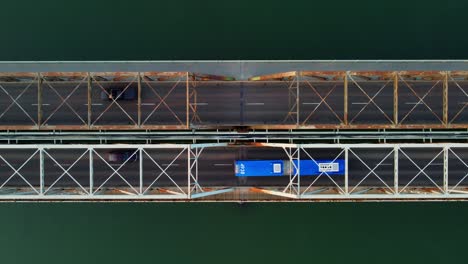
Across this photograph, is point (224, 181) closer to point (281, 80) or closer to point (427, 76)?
point (281, 80)

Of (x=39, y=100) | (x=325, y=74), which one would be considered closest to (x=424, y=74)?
(x=325, y=74)

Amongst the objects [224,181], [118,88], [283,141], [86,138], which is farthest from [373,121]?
[86,138]

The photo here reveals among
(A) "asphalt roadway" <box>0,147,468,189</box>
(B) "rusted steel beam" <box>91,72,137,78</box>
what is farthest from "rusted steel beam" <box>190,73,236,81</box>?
(A) "asphalt roadway" <box>0,147,468,189</box>

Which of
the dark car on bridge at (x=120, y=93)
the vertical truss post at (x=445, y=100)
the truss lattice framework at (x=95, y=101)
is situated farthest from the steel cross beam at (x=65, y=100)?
the vertical truss post at (x=445, y=100)

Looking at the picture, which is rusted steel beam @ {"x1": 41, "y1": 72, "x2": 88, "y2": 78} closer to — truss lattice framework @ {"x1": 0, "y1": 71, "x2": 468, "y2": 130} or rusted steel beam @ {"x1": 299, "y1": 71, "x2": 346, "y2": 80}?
truss lattice framework @ {"x1": 0, "y1": 71, "x2": 468, "y2": 130}

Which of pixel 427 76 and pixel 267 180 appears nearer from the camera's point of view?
pixel 427 76

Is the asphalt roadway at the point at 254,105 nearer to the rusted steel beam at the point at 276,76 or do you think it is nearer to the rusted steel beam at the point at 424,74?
the rusted steel beam at the point at 276,76

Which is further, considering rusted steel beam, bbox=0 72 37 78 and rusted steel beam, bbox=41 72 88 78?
rusted steel beam, bbox=0 72 37 78
